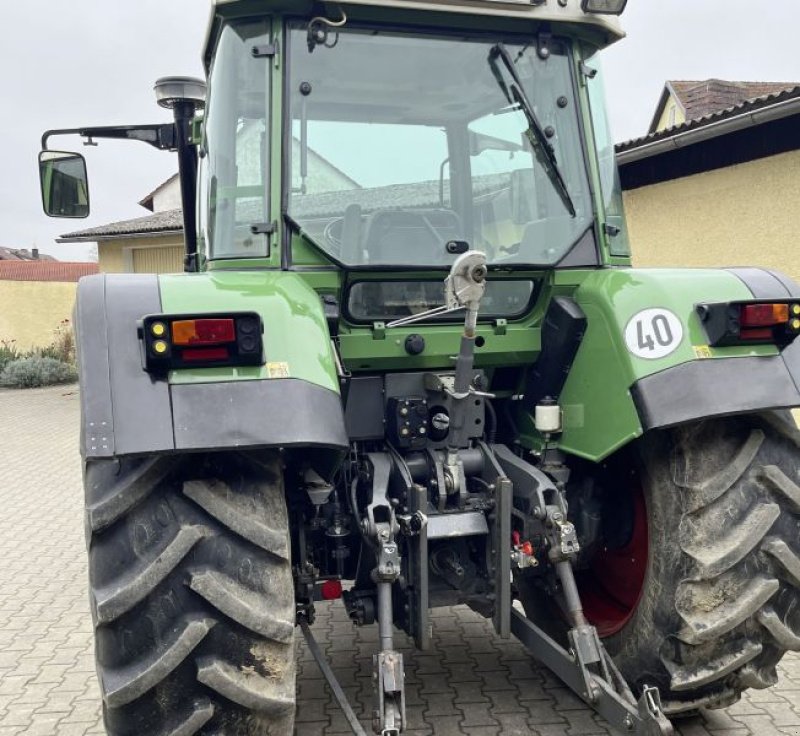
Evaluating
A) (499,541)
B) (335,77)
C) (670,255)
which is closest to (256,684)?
(499,541)

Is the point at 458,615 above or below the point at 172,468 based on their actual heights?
below

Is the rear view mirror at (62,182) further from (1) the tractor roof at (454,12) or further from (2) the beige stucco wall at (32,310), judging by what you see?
(2) the beige stucco wall at (32,310)

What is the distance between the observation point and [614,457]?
10.2 feet

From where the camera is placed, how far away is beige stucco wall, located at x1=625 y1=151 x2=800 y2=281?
321 inches

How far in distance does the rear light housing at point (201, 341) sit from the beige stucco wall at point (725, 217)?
23.6ft

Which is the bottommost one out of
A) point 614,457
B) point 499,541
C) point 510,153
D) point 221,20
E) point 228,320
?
point 499,541

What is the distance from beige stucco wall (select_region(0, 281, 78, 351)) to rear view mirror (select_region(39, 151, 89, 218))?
1764 cm

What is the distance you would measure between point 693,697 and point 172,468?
1.82 meters

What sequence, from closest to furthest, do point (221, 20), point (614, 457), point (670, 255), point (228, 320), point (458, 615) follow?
1. point (228, 320)
2. point (221, 20)
3. point (614, 457)
4. point (458, 615)
5. point (670, 255)

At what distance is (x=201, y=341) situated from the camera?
7.32 ft

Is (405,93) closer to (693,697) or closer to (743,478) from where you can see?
(743,478)

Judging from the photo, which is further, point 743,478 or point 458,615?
point 458,615

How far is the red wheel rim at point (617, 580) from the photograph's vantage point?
9.95 feet

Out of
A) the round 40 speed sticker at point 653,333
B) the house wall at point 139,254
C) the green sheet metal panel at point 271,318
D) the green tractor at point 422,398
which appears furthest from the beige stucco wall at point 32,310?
the round 40 speed sticker at point 653,333
